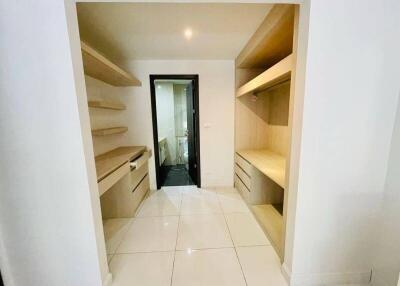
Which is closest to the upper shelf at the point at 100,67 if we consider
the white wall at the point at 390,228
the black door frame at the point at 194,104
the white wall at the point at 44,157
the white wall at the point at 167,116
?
the black door frame at the point at 194,104

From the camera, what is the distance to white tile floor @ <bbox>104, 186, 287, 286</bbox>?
1.43m

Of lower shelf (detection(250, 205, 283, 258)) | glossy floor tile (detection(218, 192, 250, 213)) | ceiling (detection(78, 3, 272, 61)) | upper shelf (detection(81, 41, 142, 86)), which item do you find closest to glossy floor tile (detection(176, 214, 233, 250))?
glossy floor tile (detection(218, 192, 250, 213))

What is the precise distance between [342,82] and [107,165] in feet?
6.78

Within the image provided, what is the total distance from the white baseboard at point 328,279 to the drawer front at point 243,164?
1263 millimetres

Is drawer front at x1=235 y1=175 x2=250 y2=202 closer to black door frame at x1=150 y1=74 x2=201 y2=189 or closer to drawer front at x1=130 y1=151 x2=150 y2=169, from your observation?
black door frame at x1=150 y1=74 x2=201 y2=189

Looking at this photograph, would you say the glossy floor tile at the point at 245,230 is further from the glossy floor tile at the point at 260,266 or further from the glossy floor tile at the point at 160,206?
the glossy floor tile at the point at 160,206

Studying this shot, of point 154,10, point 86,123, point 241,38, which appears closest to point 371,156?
point 241,38

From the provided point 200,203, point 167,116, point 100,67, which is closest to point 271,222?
point 200,203

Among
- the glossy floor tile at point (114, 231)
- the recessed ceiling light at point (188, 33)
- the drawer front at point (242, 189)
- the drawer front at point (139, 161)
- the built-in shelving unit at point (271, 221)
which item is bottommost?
the glossy floor tile at point (114, 231)

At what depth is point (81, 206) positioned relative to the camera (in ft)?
3.79

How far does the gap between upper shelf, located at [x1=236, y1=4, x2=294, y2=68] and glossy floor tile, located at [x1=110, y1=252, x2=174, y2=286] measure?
226 centimetres

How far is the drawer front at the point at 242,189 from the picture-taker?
8.43 feet

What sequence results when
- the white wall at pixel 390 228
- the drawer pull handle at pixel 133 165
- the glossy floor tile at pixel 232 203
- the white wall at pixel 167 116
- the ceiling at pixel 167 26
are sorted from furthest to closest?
→ the white wall at pixel 167 116
the glossy floor tile at pixel 232 203
the drawer pull handle at pixel 133 165
the ceiling at pixel 167 26
the white wall at pixel 390 228

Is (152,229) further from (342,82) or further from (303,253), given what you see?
(342,82)
